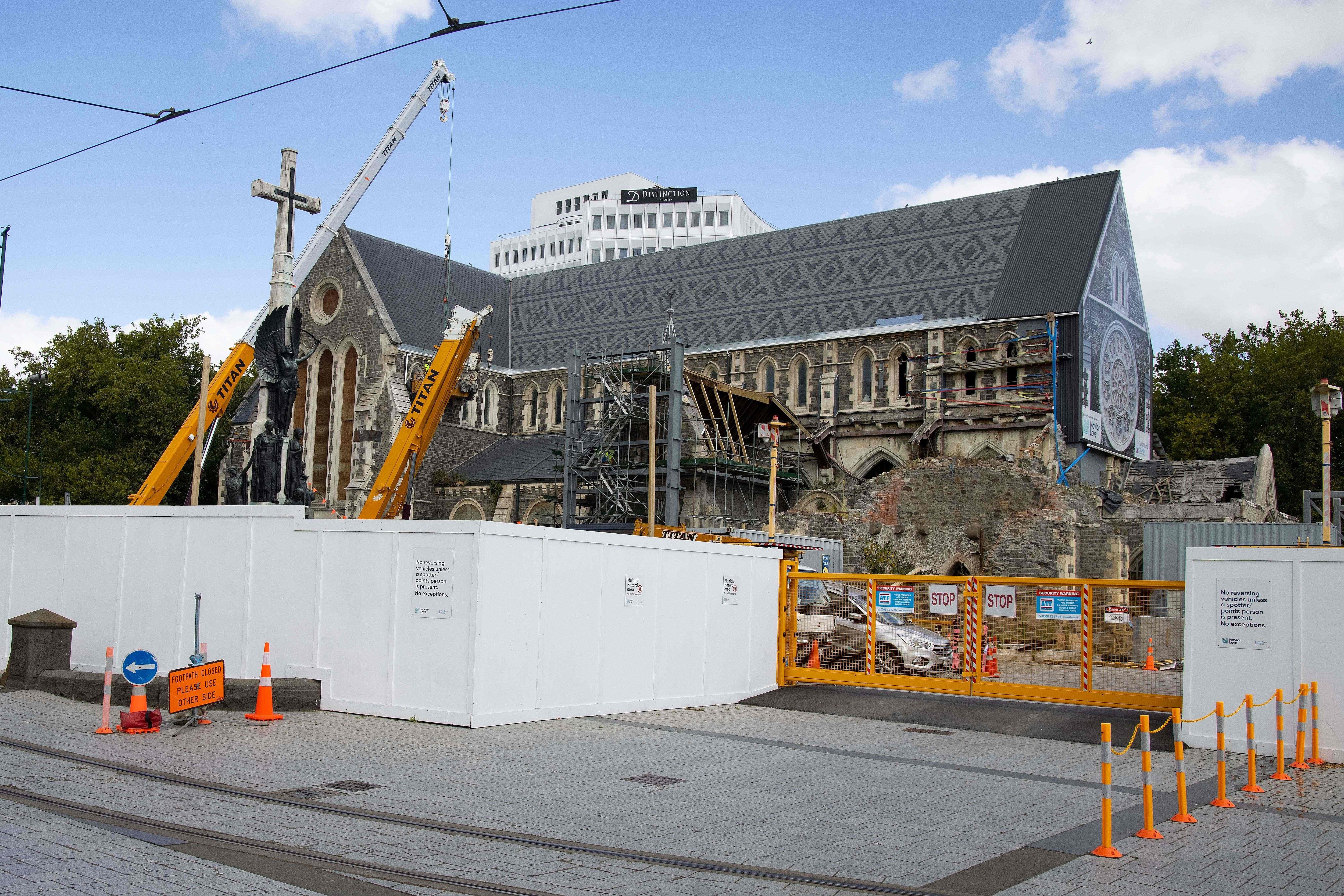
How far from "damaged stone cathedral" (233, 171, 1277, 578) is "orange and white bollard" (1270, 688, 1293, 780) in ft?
58.6

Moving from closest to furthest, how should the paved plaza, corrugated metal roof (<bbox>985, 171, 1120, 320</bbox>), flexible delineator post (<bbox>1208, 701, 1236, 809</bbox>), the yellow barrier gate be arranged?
the paved plaza
flexible delineator post (<bbox>1208, 701, 1236, 809</bbox>)
the yellow barrier gate
corrugated metal roof (<bbox>985, 171, 1120, 320</bbox>)

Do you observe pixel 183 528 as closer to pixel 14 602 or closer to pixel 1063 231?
pixel 14 602

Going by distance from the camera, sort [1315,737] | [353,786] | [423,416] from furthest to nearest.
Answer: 1. [423,416]
2. [1315,737]
3. [353,786]

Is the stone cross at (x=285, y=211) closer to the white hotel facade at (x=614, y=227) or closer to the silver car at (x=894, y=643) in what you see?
the silver car at (x=894, y=643)

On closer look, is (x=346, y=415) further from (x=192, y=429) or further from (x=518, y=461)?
(x=192, y=429)

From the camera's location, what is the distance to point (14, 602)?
1598 centimetres

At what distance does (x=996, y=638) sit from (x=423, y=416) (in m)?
11.6

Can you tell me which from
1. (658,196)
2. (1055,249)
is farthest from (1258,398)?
(658,196)

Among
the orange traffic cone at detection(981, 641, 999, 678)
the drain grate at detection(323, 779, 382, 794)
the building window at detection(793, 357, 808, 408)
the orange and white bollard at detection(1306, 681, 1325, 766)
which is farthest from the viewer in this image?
the building window at detection(793, 357, 808, 408)

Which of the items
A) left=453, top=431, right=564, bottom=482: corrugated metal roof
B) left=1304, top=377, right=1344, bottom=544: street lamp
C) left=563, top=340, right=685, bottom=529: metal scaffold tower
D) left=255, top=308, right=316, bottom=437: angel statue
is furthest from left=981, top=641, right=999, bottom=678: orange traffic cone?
left=453, top=431, right=564, bottom=482: corrugated metal roof

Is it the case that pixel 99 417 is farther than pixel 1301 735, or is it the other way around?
pixel 99 417

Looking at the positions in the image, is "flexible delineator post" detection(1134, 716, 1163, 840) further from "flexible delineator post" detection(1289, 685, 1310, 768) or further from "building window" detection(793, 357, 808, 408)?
"building window" detection(793, 357, 808, 408)

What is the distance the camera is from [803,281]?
136 feet

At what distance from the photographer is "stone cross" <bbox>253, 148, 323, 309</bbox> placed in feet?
64.0
